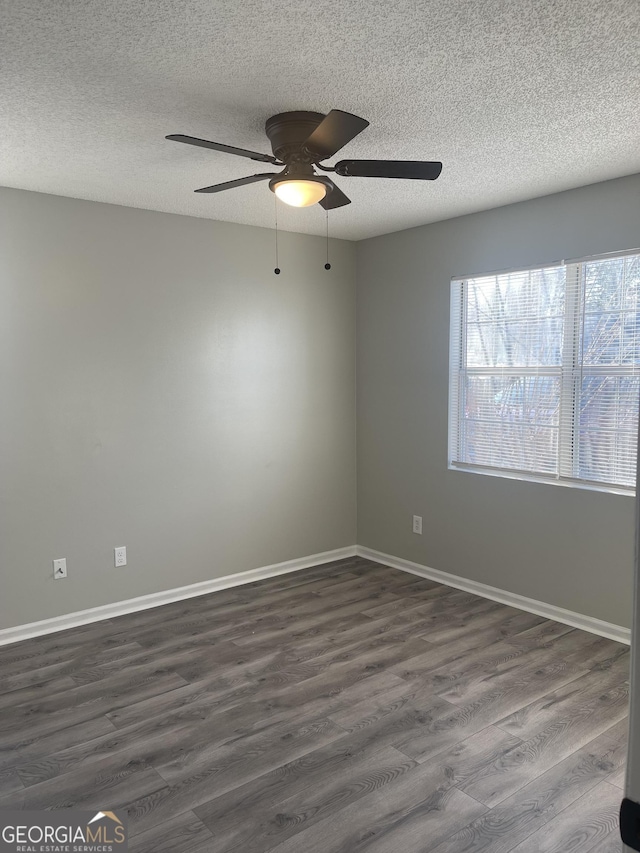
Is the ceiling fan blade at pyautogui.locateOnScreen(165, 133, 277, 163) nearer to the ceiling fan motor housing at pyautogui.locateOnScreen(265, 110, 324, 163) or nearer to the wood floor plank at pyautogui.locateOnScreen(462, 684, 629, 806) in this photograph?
the ceiling fan motor housing at pyautogui.locateOnScreen(265, 110, 324, 163)

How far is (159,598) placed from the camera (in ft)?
13.4

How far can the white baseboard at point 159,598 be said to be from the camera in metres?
3.60

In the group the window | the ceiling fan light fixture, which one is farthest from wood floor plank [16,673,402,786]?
the ceiling fan light fixture

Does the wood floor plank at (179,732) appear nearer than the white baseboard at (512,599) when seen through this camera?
Yes

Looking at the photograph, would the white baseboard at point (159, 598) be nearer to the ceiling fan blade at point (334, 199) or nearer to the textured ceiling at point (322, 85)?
the textured ceiling at point (322, 85)

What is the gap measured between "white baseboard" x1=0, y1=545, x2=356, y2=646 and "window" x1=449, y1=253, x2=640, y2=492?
4.48 feet

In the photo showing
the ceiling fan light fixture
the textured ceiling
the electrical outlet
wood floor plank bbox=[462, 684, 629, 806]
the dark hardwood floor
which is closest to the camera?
the textured ceiling

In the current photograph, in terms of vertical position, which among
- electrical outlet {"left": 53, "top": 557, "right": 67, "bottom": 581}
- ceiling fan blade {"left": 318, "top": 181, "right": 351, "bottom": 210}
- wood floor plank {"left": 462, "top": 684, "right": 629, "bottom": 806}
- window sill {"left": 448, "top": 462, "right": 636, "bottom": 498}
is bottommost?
wood floor plank {"left": 462, "top": 684, "right": 629, "bottom": 806}

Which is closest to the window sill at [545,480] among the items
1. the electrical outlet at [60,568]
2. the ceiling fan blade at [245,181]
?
the ceiling fan blade at [245,181]

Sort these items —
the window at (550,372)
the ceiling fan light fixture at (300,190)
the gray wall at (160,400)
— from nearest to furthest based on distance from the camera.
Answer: the ceiling fan light fixture at (300,190), the window at (550,372), the gray wall at (160,400)

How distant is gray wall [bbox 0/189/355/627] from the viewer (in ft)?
11.7

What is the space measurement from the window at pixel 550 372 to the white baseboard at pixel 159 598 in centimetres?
137

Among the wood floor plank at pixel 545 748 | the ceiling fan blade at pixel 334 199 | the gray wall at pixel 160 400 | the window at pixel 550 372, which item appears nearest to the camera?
the wood floor plank at pixel 545 748

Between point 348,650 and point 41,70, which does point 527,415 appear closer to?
point 348,650
